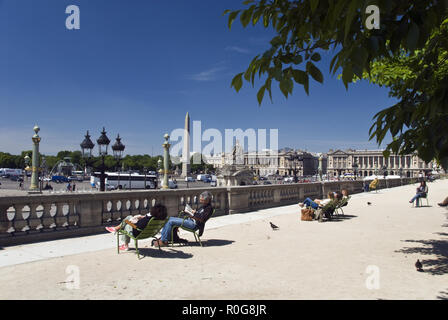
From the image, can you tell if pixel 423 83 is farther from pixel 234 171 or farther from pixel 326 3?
pixel 234 171

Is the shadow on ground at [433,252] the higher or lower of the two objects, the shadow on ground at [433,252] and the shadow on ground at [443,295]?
the lower

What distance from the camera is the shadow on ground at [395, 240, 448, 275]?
21.0 ft

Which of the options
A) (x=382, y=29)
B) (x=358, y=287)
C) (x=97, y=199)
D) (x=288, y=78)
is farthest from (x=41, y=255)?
(x=382, y=29)

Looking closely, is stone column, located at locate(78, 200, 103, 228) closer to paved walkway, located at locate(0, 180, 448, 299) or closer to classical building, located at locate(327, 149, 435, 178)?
paved walkway, located at locate(0, 180, 448, 299)

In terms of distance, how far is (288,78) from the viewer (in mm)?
2797

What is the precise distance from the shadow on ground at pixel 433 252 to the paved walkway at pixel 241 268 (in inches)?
0.7

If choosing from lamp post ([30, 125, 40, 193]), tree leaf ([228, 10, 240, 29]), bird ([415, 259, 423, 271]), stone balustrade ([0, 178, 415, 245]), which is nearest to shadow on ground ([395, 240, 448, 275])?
bird ([415, 259, 423, 271])

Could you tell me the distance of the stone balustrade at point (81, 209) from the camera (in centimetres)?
827

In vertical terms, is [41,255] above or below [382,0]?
below

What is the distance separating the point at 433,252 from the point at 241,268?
4.66 metres

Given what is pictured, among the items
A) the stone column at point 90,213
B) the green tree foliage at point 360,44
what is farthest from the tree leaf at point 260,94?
the stone column at point 90,213

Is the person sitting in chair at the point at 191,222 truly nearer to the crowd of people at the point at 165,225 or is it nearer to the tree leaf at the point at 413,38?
the crowd of people at the point at 165,225
